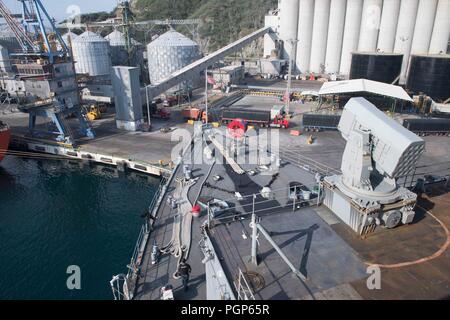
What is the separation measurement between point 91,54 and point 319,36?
67.5 meters

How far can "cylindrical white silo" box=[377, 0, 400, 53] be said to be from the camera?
85.5 metres

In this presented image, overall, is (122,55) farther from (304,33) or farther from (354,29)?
(354,29)

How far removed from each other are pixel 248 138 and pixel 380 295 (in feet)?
118

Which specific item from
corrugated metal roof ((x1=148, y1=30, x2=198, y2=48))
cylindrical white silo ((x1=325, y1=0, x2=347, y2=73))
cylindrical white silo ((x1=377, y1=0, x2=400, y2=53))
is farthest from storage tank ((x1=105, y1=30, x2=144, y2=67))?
cylindrical white silo ((x1=377, y1=0, x2=400, y2=53))

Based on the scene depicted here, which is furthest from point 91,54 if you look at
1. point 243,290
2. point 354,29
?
point 243,290

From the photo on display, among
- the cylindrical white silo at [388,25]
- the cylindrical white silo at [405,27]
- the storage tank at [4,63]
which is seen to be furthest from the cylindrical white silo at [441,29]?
the storage tank at [4,63]

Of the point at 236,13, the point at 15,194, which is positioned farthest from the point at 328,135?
the point at 236,13

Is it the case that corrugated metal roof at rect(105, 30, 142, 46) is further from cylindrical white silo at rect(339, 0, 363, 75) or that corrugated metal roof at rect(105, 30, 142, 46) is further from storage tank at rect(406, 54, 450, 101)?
storage tank at rect(406, 54, 450, 101)

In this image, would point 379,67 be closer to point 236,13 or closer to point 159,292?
point 159,292

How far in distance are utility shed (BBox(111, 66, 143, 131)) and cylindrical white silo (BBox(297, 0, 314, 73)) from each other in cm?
6148

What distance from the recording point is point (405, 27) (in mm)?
85875

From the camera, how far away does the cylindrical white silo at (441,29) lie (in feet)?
264

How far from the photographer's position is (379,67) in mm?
69312

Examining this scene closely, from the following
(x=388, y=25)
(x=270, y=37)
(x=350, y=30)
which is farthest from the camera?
(x=270, y=37)
